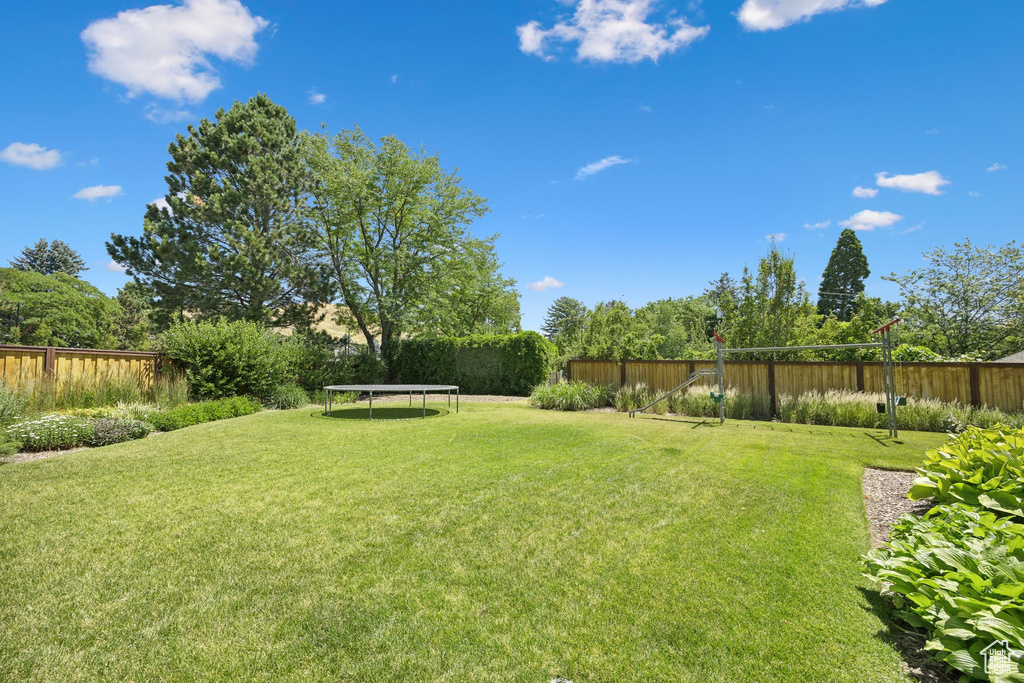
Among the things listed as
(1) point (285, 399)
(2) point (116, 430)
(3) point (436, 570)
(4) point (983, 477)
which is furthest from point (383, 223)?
(4) point (983, 477)

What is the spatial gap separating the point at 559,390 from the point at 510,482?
7398 millimetres

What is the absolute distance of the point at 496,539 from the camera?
3.41 meters

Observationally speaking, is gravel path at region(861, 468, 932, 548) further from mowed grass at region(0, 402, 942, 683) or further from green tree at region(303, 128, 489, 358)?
green tree at region(303, 128, 489, 358)

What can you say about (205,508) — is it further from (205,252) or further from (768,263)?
(205,252)

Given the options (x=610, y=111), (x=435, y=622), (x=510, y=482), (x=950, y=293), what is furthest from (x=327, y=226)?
(x=950, y=293)

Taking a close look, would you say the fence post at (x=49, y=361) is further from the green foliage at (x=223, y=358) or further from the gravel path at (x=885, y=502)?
the gravel path at (x=885, y=502)

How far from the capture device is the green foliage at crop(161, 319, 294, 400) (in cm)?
1138

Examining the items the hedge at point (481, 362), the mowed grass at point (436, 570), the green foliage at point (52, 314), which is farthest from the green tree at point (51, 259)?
the mowed grass at point (436, 570)

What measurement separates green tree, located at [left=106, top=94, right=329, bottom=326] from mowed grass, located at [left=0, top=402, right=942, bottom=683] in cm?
1648

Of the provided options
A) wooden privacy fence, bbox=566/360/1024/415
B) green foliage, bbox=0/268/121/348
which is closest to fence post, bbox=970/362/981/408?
wooden privacy fence, bbox=566/360/1024/415

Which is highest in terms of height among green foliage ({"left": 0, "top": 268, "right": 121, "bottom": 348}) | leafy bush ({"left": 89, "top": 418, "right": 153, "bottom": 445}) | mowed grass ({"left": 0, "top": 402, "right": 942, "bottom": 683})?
green foliage ({"left": 0, "top": 268, "right": 121, "bottom": 348})

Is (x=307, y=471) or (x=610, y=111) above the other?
(x=610, y=111)

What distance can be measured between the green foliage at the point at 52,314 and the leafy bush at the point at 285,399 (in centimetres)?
2776

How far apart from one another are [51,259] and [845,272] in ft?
250
